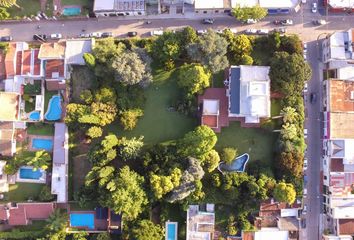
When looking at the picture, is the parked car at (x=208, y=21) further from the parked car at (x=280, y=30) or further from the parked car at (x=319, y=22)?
the parked car at (x=319, y=22)

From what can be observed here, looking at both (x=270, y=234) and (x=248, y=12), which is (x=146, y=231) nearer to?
(x=270, y=234)

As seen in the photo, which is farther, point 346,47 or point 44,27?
point 44,27

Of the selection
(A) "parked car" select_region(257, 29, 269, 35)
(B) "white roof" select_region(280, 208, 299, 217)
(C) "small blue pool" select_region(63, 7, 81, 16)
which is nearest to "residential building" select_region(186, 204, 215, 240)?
(B) "white roof" select_region(280, 208, 299, 217)

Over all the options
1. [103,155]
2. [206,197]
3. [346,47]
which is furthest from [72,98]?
[346,47]

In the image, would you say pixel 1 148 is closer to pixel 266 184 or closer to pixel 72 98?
pixel 72 98

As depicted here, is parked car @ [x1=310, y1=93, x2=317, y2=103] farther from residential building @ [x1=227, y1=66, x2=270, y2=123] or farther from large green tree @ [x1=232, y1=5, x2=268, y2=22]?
large green tree @ [x1=232, y1=5, x2=268, y2=22]
